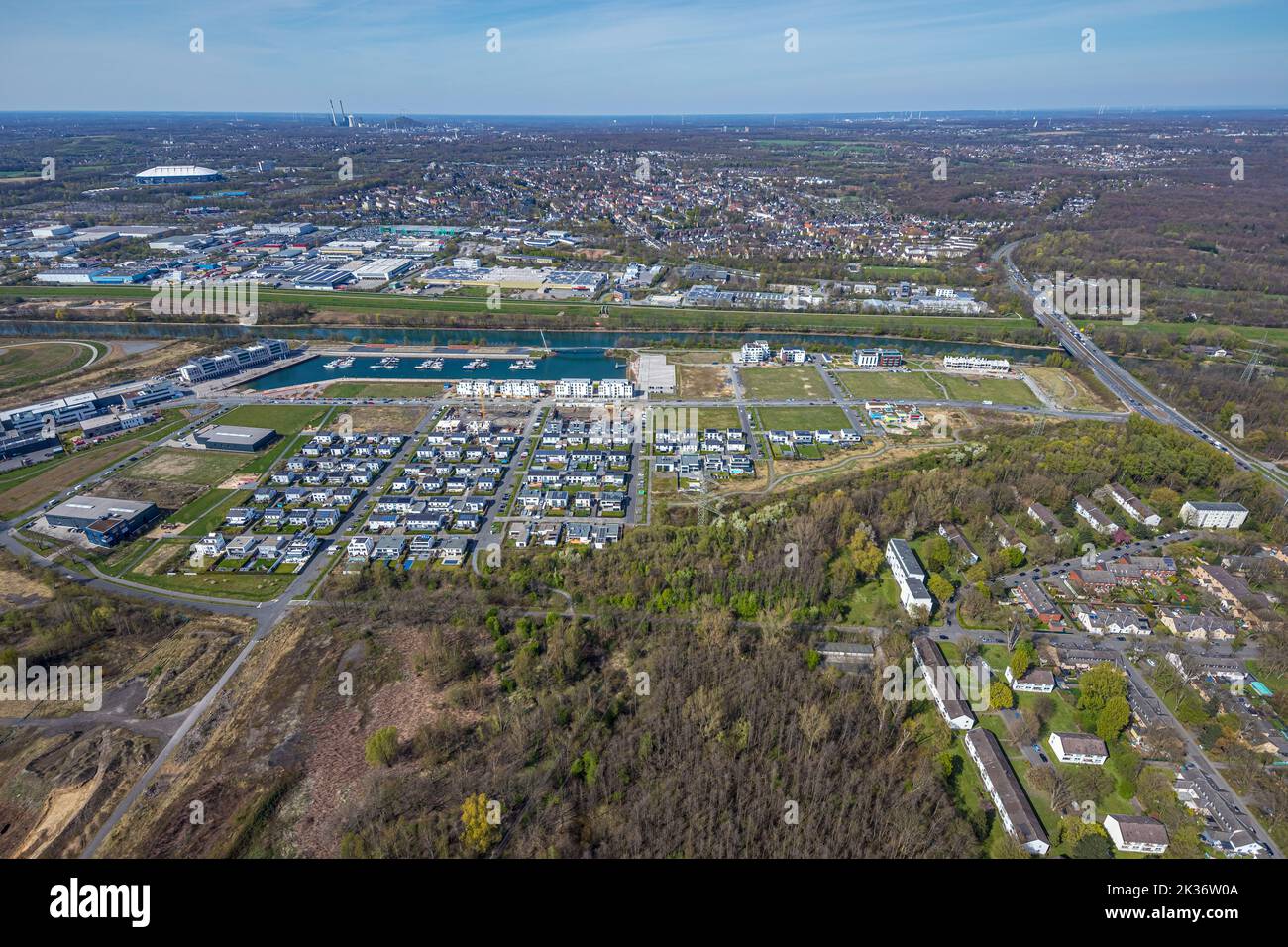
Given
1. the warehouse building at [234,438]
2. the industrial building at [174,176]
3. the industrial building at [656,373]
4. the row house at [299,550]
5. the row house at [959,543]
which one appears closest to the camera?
the row house at [959,543]

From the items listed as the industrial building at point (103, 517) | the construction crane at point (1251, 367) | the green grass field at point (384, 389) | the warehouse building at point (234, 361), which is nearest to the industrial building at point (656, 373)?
the green grass field at point (384, 389)

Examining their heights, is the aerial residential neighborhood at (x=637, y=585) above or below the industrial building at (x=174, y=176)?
below

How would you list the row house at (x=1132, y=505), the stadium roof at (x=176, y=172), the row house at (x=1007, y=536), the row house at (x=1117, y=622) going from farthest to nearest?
the stadium roof at (x=176, y=172)
the row house at (x=1132, y=505)
the row house at (x=1007, y=536)
the row house at (x=1117, y=622)

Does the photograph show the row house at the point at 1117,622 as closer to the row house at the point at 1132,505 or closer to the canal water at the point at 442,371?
the row house at the point at 1132,505

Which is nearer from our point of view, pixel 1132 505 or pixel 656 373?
pixel 1132 505

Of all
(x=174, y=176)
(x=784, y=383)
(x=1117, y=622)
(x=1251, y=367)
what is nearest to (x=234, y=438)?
(x=784, y=383)

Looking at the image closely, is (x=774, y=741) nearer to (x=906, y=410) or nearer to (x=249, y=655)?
(x=249, y=655)

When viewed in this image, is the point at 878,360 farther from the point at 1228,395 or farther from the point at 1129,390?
the point at 1228,395
